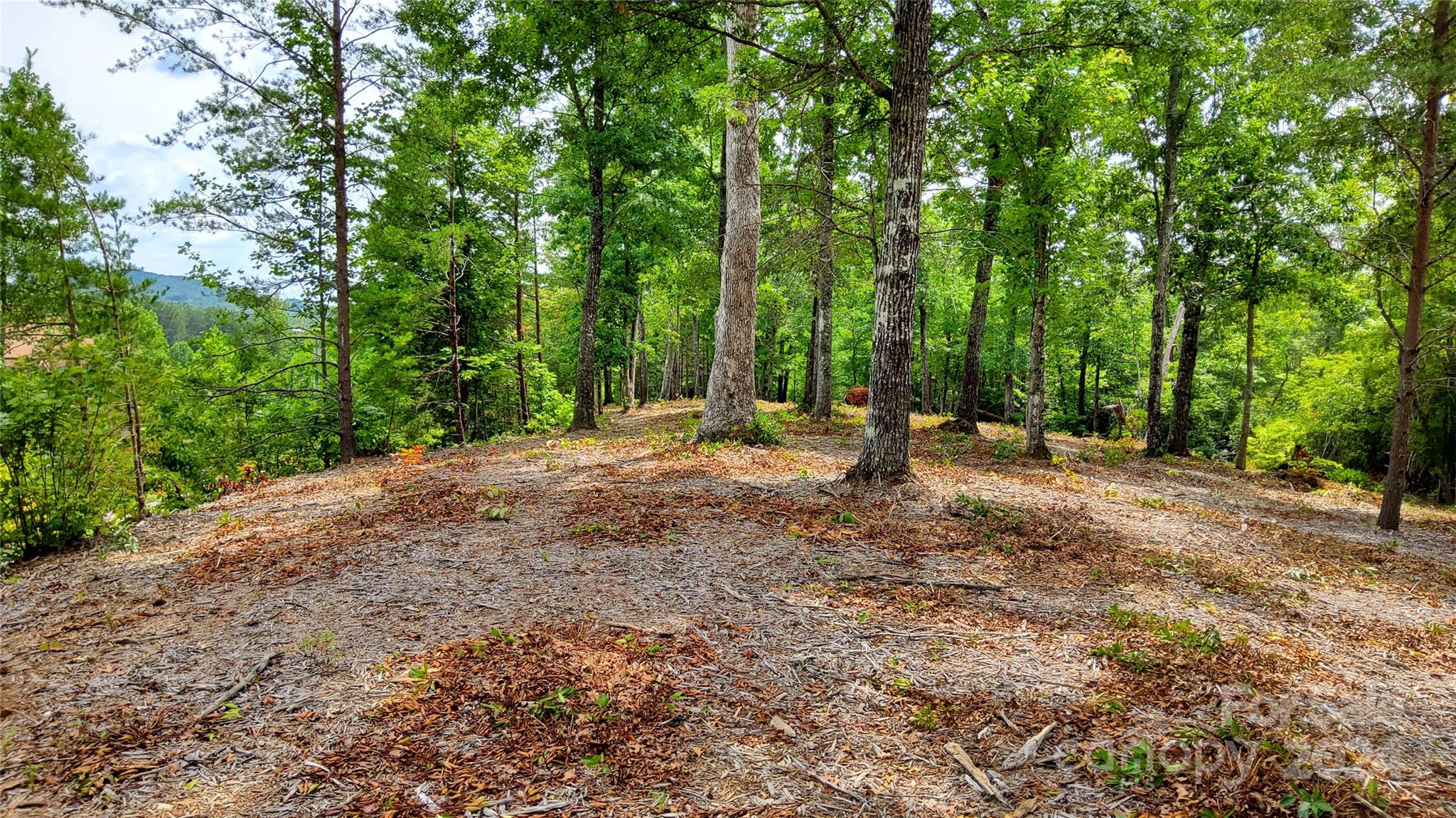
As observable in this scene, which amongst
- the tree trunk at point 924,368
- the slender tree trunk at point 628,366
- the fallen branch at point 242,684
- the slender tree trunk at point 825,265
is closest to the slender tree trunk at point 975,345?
the slender tree trunk at point 825,265

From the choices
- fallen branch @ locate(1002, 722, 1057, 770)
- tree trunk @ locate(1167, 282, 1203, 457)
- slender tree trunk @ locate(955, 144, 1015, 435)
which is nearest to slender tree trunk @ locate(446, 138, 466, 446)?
slender tree trunk @ locate(955, 144, 1015, 435)

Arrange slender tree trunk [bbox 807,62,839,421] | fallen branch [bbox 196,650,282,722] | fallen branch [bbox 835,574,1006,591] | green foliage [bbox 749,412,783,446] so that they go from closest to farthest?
fallen branch [bbox 196,650,282,722]
fallen branch [bbox 835,574,1006,591]
green foliage [bbox 749,412,783,446]
slender tree trunk [bbox 807,62,839,421]

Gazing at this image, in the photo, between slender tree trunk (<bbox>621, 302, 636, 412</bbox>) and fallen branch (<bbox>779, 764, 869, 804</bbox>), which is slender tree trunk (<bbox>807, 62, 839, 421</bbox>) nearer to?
slender tree trunk (<bbox>621, 302, 636, 412</bbox>)

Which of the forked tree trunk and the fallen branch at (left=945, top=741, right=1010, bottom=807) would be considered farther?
the forked tree trunk

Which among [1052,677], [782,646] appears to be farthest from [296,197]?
[1052,677]

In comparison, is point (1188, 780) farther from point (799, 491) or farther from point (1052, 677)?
point (799, 491)

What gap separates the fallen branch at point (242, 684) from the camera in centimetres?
314

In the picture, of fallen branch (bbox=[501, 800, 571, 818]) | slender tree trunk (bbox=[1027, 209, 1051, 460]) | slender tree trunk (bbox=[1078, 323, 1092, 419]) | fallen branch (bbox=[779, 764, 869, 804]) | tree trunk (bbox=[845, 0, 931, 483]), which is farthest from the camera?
slender tree trunk (bbox=[1078, 323, 1092, 419])

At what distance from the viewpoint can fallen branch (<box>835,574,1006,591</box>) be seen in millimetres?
4723

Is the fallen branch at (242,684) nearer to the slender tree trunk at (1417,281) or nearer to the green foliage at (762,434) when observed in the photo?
the green foliage at (762,434)

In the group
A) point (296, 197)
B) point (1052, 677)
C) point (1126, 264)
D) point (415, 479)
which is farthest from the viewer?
point (1126, 264)

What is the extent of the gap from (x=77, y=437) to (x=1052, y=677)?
29.3ft

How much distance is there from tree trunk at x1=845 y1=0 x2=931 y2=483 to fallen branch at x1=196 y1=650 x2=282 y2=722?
5819 millimetres

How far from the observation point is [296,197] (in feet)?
37.2
